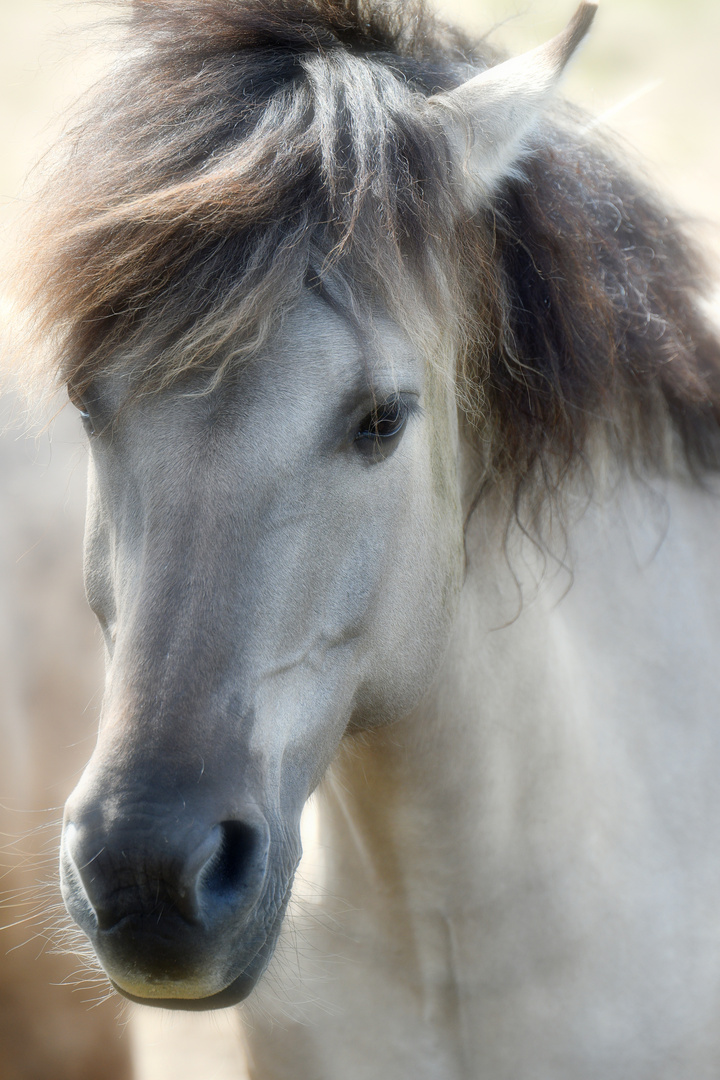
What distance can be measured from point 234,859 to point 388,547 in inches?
18.6

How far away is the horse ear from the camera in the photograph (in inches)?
52.3

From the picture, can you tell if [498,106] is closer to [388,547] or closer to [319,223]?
[319,223]

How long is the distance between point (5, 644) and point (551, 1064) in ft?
6.29

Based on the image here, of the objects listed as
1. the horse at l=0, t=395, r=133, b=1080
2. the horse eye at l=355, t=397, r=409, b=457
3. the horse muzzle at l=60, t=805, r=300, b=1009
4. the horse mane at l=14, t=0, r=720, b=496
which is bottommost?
the horse at l=0, t=395, r=133, b=1080

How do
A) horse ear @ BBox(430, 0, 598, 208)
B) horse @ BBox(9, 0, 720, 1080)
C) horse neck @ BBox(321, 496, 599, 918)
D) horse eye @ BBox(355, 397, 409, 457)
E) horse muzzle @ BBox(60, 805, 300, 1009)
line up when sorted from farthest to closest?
horse neck @ BBox(321, 496, 599, 918)
horse ear @ BBox(430, 0, 598, 208)
horse eye @ BBox(355, 397, 409, 457)
horse @ BBox(9, 0, 720, 1080)
horse muzzle @ BBox(60, 805, 300, 1009)

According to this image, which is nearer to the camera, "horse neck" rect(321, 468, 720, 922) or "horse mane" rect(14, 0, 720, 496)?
"horse mane" rect(14, 0, 720, 496)

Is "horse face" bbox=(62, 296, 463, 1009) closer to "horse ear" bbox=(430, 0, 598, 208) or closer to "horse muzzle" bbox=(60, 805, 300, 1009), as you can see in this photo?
"horse muzzle" bbox=(60, 805, 300, 1009)

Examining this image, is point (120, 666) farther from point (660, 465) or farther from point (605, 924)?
point (660, 465)

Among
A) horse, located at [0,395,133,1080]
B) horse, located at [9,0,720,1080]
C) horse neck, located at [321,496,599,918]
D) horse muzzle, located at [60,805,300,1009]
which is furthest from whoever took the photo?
horse, located at [0,395,133,1080]

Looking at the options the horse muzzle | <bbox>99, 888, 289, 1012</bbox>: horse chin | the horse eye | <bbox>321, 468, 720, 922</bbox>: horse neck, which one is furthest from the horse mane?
<bbox>99, 888, 289, 1012</bbox>: horse chin

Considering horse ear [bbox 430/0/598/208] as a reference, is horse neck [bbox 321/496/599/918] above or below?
below

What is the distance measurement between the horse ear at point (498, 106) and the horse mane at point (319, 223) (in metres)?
0.03

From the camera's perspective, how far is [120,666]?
1091mm

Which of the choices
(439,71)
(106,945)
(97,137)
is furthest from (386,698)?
(439,71)
